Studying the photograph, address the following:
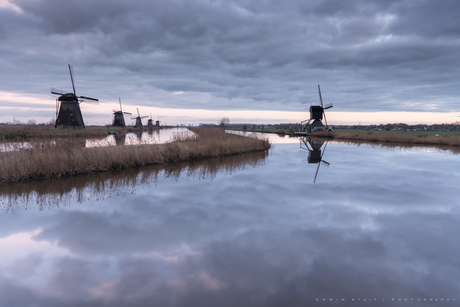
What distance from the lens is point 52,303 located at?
142 inches

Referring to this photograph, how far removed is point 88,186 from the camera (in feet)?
33.0

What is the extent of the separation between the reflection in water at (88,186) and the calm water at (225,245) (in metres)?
0.08

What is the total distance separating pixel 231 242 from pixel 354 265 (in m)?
2.83

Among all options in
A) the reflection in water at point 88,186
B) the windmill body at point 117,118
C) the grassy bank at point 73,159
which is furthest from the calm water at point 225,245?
the windmill body at point 117,118

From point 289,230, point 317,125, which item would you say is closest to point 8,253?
point 289,230

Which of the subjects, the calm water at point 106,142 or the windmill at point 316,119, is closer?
the calm water at point 106,142

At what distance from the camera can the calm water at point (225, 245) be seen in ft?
12.5

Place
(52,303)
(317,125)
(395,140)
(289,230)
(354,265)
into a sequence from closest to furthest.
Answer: (52,303) → (354,265) → (289,230) → (395,140) → (317,125)

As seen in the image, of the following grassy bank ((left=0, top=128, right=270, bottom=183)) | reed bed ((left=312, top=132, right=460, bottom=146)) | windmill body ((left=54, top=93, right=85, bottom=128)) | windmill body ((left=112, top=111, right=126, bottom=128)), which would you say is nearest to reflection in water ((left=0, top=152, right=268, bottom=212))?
grassy bank ((left=0, top=128, right=270, bottom=183))

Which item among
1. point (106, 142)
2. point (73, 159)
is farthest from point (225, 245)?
point (106, 142)

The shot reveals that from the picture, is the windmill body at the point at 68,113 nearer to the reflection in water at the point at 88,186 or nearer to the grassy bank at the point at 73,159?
the grassy bank at the point at 73,159

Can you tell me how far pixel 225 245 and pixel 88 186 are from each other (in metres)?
8.09

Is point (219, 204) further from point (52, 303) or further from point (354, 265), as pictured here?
point (52, 303)

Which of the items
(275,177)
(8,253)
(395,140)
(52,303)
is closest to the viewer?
(52,303)
